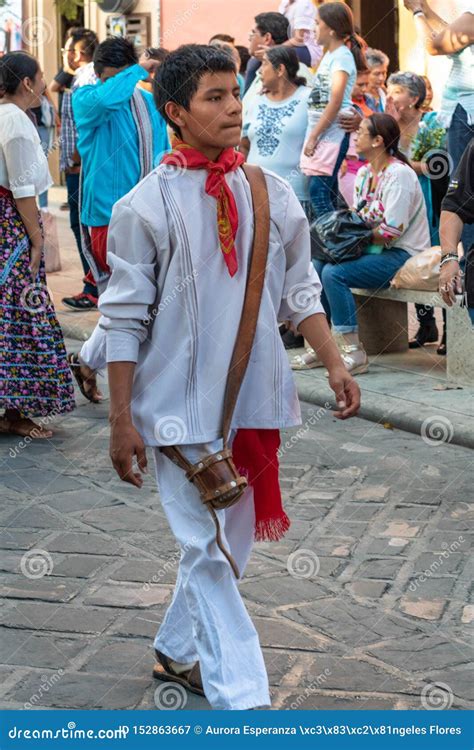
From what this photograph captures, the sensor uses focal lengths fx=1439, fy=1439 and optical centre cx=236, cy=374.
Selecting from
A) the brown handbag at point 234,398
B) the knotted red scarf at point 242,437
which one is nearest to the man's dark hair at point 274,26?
the knotted red scarf at point 242,437

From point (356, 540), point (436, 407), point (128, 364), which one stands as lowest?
point (436, 407)

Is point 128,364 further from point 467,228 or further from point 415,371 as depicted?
point 415,371

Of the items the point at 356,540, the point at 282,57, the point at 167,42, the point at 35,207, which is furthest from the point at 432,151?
the point at 167,42

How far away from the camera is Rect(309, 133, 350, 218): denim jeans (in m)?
9.55

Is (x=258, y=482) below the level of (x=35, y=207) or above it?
above

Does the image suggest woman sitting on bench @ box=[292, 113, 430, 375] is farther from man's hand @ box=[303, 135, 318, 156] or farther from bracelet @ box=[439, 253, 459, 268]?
bracelet @ box=[439, 253, 459, 268]

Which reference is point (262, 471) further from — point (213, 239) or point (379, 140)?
point (379, 140)

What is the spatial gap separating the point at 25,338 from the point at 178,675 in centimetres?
360

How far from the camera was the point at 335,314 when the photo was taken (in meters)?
8.77

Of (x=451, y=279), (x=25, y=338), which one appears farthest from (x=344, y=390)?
(x=25, y=338)

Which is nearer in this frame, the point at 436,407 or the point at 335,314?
the point at 436,407

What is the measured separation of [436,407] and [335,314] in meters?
1.21

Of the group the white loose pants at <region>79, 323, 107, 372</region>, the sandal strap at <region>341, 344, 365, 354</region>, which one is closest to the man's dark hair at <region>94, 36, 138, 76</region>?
the sandal strap at <region>341, 344, 365, 354</region>

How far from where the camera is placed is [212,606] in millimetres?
3836
